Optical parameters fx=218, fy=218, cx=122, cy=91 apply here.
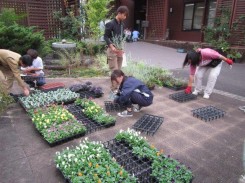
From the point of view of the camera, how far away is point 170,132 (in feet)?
10.8

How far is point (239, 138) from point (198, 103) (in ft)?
4.58

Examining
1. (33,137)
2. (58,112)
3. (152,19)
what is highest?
(152,19)

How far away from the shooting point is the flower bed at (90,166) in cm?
210

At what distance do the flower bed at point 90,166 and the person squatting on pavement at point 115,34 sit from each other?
3.17 meters

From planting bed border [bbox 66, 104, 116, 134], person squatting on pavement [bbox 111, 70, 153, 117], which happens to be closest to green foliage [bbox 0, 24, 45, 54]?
planting bed border [bbox 66, 104, 116, 134]

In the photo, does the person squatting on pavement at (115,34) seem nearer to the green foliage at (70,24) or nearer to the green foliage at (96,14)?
the green foliage at (96,14)

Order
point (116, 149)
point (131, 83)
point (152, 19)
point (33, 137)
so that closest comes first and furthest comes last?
1. point (116, 149)
2. point (33, 137)
3. point (131, 83)
4. point (152, 19)

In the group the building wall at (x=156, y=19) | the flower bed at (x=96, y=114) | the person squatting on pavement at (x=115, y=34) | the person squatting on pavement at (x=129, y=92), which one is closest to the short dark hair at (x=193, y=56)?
the person squatting on pavement at (x=129, y=92)

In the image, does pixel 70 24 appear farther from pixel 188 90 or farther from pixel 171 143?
pixel 171 143

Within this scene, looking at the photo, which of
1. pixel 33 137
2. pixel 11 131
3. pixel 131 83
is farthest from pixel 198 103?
pixel 11 131

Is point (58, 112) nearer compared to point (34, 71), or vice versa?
point (58, 112)

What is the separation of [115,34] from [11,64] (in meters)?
2.45

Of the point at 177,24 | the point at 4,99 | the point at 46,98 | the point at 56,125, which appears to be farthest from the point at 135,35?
the point at 56,125

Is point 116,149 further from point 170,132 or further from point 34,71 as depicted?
point 34,71
